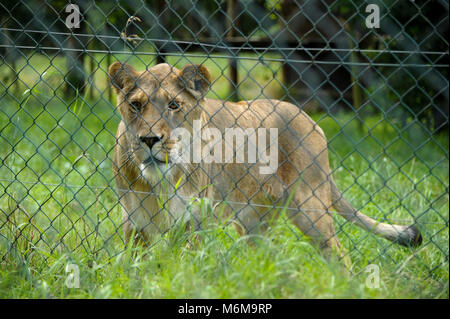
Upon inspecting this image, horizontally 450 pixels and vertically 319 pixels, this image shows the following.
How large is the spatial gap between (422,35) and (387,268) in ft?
11.4

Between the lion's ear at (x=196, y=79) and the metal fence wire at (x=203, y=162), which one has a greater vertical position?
the lion's ear at (x=196, y=79)

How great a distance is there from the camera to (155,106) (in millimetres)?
2998

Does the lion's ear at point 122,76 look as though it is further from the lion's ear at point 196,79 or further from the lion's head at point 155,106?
the lion's ear at point 196,79

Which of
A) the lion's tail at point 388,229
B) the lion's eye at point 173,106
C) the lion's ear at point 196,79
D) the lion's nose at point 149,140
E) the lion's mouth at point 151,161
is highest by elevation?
the lion's ear at point 196,79

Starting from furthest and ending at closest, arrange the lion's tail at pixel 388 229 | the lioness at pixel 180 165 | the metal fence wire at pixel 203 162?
1. the lioness at pixel 180 165
2. the lion's tail at pixel 388 229
3. the metal fence wire at pixel 203 162

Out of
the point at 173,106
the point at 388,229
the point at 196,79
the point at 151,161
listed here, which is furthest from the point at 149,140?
the point at 388,229

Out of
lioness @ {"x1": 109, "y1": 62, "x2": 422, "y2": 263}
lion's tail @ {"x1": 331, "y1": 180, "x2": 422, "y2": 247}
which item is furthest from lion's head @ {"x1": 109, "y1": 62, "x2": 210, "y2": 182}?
lion's tail @ {"x1": 331, "y1": 180, "x2": 422, "y2": 247}

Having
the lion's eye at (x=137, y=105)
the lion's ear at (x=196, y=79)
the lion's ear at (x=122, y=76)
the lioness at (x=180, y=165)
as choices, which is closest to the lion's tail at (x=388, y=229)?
the lioness at (x=180, y=165)

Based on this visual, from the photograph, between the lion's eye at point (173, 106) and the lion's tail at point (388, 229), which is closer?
the lion's tail at point (388, 229)

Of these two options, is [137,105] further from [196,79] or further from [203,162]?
[203,162]

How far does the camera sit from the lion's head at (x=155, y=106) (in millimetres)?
2936
